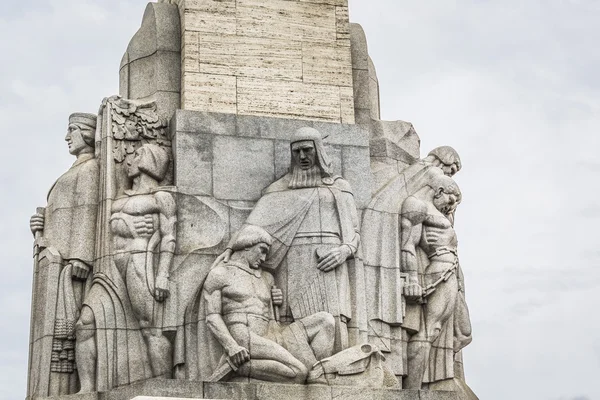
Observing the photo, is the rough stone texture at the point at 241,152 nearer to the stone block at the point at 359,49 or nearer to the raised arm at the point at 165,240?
the raised arm at the point at 165,240

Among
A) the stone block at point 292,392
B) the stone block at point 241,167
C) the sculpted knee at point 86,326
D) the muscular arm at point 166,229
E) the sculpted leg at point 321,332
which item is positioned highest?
the stone block at point 241,167

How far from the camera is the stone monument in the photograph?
1889 centimetres

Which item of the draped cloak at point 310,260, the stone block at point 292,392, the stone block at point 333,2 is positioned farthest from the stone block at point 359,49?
the stone block at point 292,392

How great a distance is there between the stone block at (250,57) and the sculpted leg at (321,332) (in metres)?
3.79

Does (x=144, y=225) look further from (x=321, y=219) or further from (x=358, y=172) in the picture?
(x=358, y=172)

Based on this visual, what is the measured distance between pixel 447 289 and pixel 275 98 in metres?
3.61

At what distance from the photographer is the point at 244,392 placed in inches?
711

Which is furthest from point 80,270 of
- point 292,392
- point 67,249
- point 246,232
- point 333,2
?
point 333,2

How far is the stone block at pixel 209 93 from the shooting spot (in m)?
20.4

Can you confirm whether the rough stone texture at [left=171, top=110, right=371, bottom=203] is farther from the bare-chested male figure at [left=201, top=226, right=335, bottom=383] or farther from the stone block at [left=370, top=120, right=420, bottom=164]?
the bare-chested male figure at [left=201, top=226, right=335, bottom=383]

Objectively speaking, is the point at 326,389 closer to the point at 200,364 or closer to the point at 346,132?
the point at 200,364

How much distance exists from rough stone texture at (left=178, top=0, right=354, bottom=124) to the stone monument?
0.02 m

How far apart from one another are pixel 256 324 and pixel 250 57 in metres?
4.17

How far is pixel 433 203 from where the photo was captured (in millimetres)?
20844
